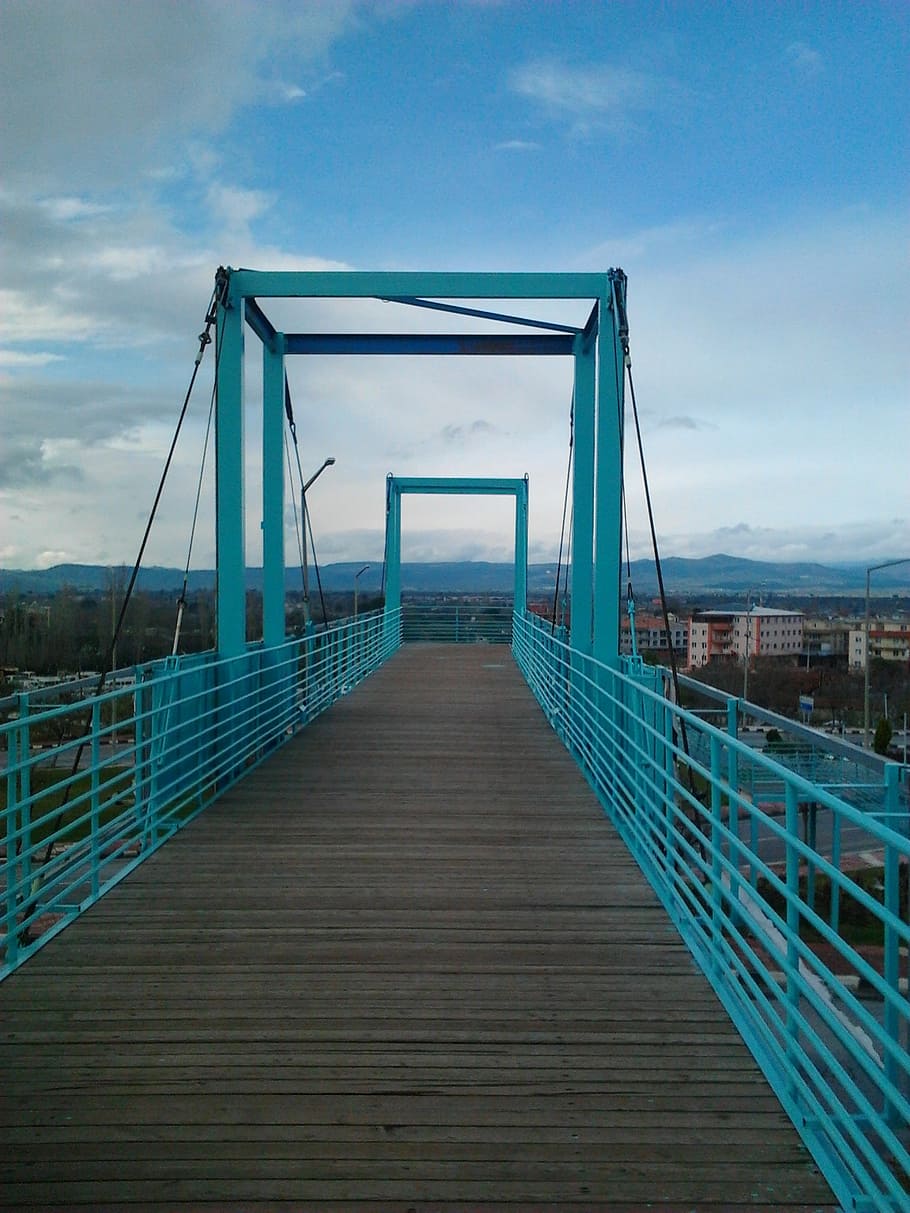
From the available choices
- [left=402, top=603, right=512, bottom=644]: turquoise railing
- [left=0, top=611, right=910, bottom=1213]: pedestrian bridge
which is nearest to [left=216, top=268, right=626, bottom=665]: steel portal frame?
[left=0, top=611, right=910, bottom=1213]: pedestrian bridge

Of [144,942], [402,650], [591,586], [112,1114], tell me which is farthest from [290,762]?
[402,650]

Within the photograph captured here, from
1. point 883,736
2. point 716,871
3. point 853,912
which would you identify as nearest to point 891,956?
point 716,871

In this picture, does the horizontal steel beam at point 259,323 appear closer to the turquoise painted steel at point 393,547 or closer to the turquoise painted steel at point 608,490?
the turquoise painted steel at point 608,490

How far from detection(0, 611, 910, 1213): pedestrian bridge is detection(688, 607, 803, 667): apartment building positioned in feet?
11.7

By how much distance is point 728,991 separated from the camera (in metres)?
3.73

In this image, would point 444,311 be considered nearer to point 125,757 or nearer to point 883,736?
point 883,736

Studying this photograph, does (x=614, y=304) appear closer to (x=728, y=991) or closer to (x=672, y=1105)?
(x=728, y=991)

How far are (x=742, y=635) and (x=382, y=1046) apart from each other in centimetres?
747

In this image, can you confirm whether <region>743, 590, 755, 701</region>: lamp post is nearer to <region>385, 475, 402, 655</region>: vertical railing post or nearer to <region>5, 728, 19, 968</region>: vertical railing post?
<region>5, 728, 19, 968</region>: vertical railing post

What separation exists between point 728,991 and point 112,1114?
218 cm

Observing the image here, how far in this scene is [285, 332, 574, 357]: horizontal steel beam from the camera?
11664mm

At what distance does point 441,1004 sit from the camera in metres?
3.74

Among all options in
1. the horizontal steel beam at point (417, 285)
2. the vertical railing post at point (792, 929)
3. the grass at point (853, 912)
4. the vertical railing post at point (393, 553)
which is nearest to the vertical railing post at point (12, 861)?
the vertical railing post at point (792, 929)

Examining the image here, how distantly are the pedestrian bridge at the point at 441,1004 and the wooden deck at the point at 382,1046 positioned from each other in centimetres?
1
